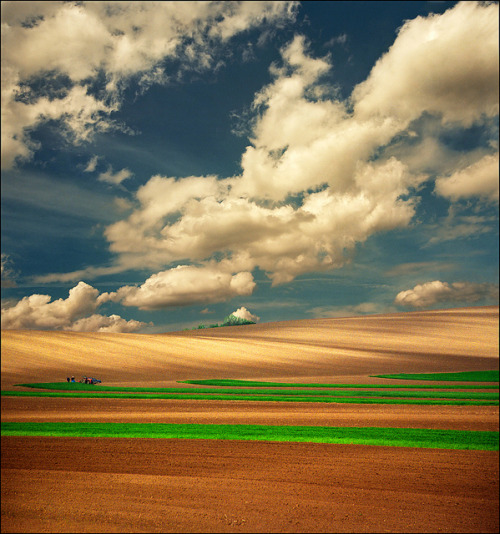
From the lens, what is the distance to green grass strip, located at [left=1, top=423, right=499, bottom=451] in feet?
49.1

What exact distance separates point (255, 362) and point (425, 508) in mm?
50380

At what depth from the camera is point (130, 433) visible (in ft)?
53.7

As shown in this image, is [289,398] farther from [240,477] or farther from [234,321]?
[234,321]

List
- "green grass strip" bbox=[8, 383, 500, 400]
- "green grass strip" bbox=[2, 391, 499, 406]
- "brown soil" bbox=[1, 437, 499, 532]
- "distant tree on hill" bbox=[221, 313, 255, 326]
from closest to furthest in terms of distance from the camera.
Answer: "brown soil" bbox=[1, 437, 499, 532] < "green grass strip" bbox=[2, 391, 499, 406] < "green grass strip" bbox=[8, 383, 500, 400] < "distant tree on hill" bbox=[221, 313, 255, 326]

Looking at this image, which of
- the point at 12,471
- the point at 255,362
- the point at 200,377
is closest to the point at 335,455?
the point at 12,471

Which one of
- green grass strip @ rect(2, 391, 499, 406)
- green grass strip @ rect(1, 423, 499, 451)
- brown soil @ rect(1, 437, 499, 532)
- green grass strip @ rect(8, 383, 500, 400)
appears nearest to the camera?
brown soil @ rect(1, 437, 499, 532)

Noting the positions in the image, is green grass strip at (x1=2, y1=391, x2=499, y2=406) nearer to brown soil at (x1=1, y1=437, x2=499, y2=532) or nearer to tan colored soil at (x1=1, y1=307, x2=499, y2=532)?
tan colored soil at (x1=1, y1=307, x2=499, y2=532)

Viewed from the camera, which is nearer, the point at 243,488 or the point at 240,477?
the point at 243,488

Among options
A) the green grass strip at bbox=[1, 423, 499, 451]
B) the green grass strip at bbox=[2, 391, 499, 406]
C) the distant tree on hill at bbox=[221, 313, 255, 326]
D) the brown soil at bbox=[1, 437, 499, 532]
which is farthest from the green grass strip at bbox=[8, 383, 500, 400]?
the distant tree on hill at bbox=[221, 313, 255, 326]

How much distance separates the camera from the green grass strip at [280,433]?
49.1 ft

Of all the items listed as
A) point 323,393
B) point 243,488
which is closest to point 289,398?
point 323,393

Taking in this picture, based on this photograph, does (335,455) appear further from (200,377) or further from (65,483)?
(200,377)

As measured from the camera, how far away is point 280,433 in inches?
640

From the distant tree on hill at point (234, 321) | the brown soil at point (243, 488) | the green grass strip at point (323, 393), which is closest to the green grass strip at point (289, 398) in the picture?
the green grass strip at point (323, 393)
